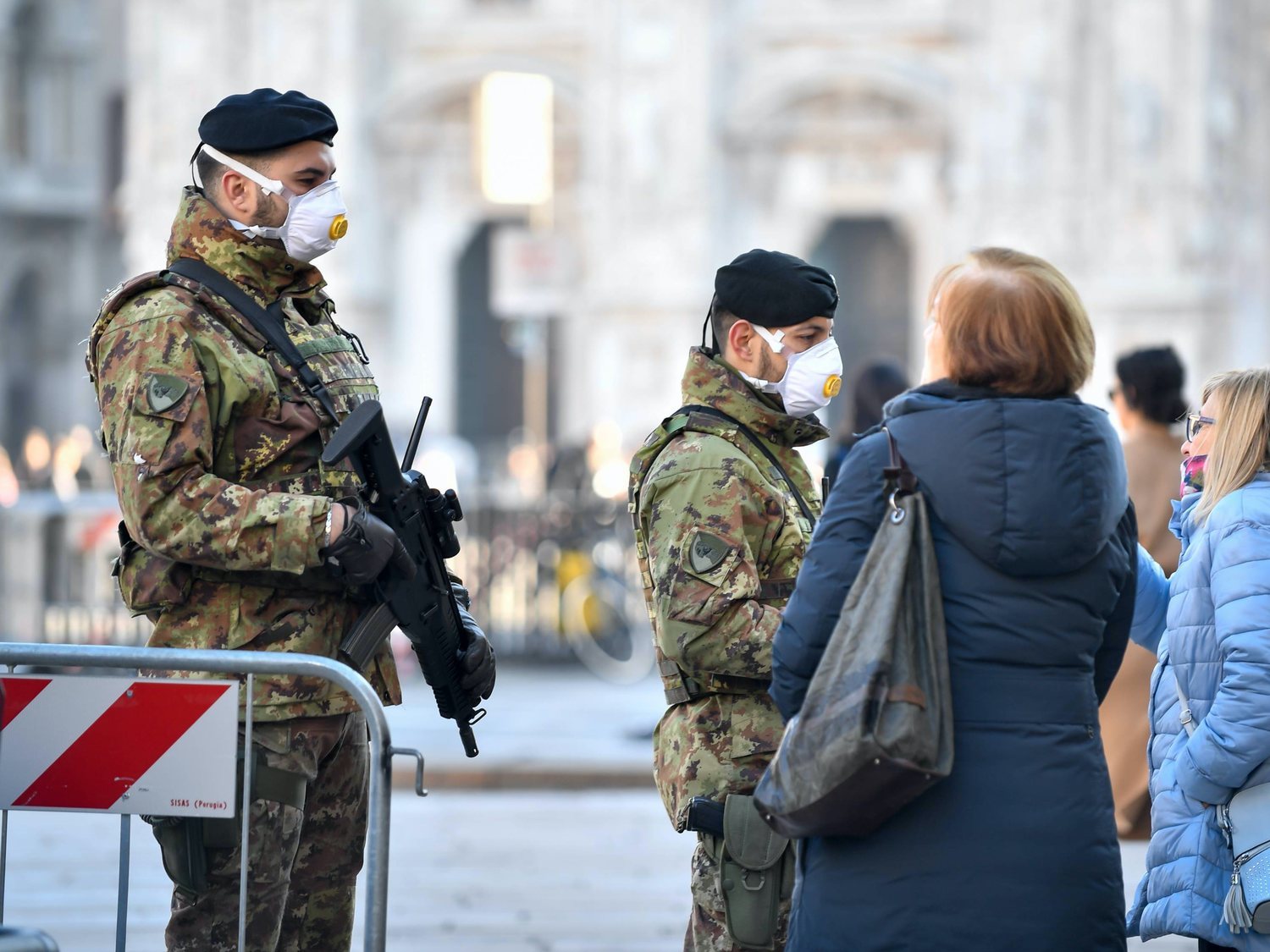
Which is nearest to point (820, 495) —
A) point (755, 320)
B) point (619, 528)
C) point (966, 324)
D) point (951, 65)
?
point (755, 320)

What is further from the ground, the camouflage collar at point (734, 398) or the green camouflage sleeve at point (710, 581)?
the camouflage collar at point (734, 398)

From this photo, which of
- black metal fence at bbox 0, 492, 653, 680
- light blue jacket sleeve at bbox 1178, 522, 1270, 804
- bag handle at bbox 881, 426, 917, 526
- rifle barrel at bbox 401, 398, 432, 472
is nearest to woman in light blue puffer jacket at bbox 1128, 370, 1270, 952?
light blue jacket sleeve at bbox 1178, 522, 1270, 804

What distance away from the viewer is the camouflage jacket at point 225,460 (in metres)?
3.62

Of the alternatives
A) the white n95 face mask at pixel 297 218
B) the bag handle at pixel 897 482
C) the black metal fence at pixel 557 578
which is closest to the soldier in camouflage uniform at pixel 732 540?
the bag handle at pixel 897 482

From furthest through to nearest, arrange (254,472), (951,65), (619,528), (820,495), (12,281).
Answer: (12,281) < (951,65) < (619,528) < (820,495) < (254,472)

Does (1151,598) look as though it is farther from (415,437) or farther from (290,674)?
(290,674)

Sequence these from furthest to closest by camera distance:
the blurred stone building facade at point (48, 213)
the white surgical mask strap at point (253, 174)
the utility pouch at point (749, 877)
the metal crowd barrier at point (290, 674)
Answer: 1. the blurred stone building facade at point (48, 213)
2. the white surgical mask strap at point (253, 174)
3. the utility pouch at point (749, 877)
4. the metal crowd barrier at point (290, 674)

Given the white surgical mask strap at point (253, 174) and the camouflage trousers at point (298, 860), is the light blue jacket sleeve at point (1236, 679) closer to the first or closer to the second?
the camouflage trousers at point (298, 860)

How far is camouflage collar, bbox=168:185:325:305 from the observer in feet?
12.7

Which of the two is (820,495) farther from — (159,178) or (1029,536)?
(159,178)

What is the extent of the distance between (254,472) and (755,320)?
113 cm

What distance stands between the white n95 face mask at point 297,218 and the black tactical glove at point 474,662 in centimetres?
85

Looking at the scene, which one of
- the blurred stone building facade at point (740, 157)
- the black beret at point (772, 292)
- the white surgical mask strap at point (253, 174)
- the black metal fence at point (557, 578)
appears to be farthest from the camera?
the blurred stone building facade at point (740, 157)

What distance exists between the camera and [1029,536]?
3.04 metres
